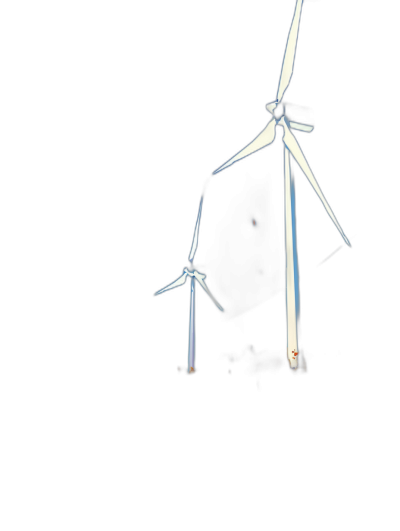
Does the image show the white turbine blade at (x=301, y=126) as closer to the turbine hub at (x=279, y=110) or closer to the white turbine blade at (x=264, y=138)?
the turbine hub at (x=279, y=110)

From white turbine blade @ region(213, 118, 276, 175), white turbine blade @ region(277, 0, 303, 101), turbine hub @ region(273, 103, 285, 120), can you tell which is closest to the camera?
white turbine blade @ region(277, 0, 303, 101)

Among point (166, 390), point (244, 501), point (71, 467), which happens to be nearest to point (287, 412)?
point (244, 501)

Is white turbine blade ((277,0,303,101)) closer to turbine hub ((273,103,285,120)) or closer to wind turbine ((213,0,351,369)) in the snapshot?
wind turbine ((213,0,351,369))

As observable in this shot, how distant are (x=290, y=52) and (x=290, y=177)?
11.3 feet

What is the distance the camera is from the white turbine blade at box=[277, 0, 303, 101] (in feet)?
31.1

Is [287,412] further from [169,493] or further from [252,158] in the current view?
[252,158]

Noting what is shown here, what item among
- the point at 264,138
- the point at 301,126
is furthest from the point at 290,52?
the point at 264,138

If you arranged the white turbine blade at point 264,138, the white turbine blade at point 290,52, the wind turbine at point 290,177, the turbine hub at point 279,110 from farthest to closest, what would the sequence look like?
the white turbine blade at point 264,138
the turbine hub at point 279,110
the white turbine blade at point 290,52
the wind turbine at point 290,177

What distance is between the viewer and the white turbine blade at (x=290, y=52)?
948cm

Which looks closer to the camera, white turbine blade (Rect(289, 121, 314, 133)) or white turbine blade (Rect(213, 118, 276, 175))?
white turbine blade (Rect(289, 121, 314, 133))

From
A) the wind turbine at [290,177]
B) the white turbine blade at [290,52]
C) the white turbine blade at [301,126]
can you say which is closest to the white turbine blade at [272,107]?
the wind turbine at [290,177]

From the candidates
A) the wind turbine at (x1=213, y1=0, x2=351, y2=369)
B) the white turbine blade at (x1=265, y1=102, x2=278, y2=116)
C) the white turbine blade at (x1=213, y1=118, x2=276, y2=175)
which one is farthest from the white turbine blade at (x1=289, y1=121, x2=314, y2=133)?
the white turbine blade at (x1=265, y1=102, x2=278, y2=116)

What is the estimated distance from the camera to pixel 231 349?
86.1ft

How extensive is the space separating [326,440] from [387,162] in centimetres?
1623
